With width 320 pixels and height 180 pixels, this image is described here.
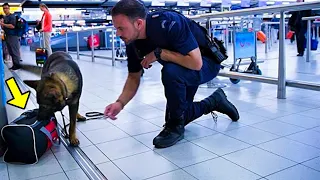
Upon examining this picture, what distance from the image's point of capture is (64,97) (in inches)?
68.6

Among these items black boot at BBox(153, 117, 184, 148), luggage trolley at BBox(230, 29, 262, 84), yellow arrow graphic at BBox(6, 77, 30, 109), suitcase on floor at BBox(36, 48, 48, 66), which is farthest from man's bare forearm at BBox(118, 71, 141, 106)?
suitcase on floor at BBox(36, 48, 48, 66)

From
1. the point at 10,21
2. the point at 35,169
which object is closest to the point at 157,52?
the point at 35,169

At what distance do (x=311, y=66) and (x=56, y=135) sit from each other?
4330mm

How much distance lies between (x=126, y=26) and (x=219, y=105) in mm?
961

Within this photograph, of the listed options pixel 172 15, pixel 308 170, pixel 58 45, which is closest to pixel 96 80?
pixel 172 15

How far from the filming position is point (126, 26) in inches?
59.7

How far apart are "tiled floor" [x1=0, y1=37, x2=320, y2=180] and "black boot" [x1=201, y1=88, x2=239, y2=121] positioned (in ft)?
0.21

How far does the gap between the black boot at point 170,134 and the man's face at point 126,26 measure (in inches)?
23.7

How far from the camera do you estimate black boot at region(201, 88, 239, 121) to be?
84.7 inches

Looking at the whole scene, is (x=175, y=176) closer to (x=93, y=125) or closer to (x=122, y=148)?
(x=122, y=148)

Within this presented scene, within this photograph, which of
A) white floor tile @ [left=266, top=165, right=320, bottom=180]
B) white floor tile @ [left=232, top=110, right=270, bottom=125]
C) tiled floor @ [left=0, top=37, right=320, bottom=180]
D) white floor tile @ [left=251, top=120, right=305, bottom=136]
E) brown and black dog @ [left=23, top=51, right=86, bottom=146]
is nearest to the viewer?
white floor tile @ [left=266, top=165, right=320, bottom=180]

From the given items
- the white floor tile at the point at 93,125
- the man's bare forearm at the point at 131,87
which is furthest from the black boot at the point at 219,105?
the white floor tile at the point at 93,125

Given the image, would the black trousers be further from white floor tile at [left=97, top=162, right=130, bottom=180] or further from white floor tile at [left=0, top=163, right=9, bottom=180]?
white floor tile at [left=0, top=163, right=9, bottom=180]

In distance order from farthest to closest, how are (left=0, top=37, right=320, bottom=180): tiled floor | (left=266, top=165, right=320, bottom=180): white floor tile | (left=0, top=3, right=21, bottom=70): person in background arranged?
(left=0, top=3, right=21, bottom=70): person in background
(left=0, top=37, right=320, bottom=180): tiled floor
(left=266, top=165, right=320, bottom=180): white floor tile
